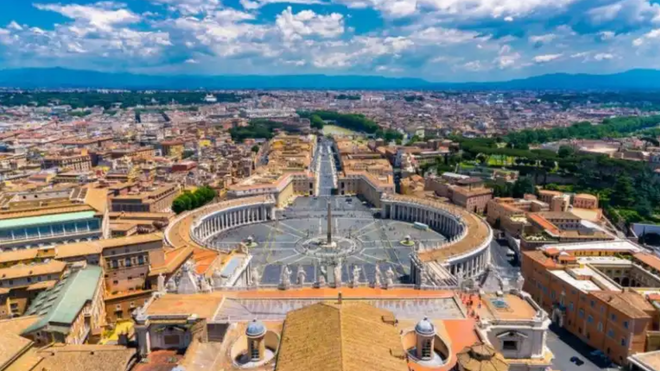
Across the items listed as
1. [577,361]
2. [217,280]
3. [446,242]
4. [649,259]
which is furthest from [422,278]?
[649,259]

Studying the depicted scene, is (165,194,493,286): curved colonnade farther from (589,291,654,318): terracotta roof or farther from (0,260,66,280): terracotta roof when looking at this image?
(0,260,66,280): terracotta roof

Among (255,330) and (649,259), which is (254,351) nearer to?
(255,330)

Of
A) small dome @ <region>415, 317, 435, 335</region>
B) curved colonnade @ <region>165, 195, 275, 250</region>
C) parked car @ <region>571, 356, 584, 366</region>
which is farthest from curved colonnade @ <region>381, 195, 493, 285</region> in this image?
curved colonnade @ <region>165, 195, 275, 250</region>

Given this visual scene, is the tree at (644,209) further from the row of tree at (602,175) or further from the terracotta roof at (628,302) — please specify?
the terracotta roof at (628,302)

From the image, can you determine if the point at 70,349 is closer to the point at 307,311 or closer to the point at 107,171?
the point at 307,311

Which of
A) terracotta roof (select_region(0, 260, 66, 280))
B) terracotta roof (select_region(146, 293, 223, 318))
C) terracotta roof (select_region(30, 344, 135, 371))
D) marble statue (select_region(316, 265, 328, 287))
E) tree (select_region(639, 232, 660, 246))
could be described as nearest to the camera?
terracotta roof (select_region(30, 344, 135, 371))

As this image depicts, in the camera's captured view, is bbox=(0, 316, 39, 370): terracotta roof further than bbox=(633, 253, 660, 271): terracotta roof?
No

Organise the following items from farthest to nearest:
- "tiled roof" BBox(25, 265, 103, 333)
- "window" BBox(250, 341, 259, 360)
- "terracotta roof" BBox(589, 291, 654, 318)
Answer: "terracotta roof" BBox(589, 291, 654, 318) < "tiled roof" BBox(25, 265, 103, 333) < "window" BBox(250, 341, 259, 360)
